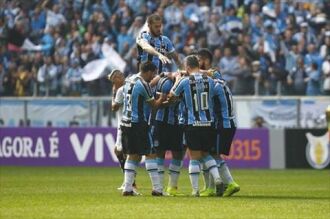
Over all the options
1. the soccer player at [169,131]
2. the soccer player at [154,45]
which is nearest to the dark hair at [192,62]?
the soccer player at [154,45]

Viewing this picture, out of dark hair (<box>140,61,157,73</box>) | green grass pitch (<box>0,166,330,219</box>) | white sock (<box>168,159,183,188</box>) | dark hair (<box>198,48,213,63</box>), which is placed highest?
dark hair (<box>198,48,213,63</box>)

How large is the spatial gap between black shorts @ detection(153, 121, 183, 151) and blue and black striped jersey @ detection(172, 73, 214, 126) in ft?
2.81

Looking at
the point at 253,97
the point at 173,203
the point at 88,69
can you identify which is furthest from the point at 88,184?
the point at 88,69

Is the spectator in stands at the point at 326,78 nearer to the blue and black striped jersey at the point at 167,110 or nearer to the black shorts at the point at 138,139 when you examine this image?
the blue and black striped jersey at the point at 167,110

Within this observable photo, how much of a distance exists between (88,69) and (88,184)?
1050 centimetres

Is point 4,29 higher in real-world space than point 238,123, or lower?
higher

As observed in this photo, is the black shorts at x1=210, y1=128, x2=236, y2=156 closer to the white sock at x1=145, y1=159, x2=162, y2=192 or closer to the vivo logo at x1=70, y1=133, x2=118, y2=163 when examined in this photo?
the white sock at x1=145, y1=159, x2=162, y2=192

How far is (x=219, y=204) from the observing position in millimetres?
15547

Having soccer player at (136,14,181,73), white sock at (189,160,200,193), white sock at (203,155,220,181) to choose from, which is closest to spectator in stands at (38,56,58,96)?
soccer player at (136,14,181,73)

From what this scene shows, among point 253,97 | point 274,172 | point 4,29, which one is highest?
point 4,29

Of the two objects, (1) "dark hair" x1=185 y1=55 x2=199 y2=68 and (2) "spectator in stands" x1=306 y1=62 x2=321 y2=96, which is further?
(2) "spectator in stands" x1=306 y1=62 x2=321 y2=96

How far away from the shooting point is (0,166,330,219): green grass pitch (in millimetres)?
14031

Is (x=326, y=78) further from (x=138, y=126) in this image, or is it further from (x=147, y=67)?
(x=147, y=67)

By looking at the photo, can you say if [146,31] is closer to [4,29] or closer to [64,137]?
[64,137]
